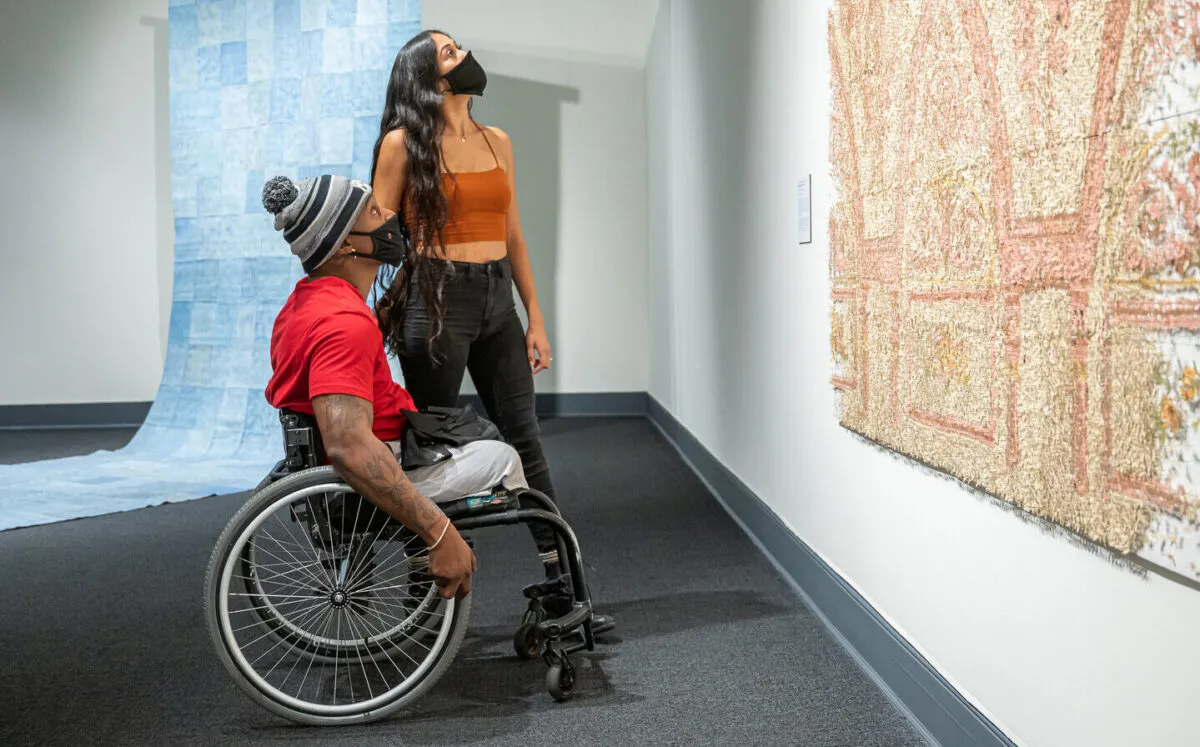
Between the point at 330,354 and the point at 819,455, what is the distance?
1.35 meters

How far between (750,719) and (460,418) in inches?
31.5

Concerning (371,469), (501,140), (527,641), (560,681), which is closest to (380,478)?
(371,469)

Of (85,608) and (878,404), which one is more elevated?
(878,404)

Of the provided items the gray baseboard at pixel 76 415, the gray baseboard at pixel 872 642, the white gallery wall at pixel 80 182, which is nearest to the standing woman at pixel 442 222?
the gray baseboard at pixel 872 642

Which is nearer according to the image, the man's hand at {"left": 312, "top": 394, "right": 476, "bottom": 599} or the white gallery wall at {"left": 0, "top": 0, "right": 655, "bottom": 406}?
the man's hand at {"left": 312, "top": 394, "right": 476, "bottom": 599}

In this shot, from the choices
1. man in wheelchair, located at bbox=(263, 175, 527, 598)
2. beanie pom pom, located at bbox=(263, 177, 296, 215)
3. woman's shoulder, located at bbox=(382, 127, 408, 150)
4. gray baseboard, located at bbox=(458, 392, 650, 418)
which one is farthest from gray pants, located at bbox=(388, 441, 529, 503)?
gray baseboard, located at bbox=(458, 392, 650, 418)

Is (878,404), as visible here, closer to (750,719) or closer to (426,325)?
(750,719)

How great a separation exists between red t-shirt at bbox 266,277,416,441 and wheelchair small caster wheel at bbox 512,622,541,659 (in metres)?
0.61

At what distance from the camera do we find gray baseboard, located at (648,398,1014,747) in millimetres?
1850

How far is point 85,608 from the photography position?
10.00 ft

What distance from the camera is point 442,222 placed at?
2.44 meters

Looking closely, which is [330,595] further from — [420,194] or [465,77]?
[465,77]

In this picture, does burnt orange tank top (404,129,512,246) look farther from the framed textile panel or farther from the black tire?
the black tire

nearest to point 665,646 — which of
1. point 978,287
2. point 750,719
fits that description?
point 750,719
